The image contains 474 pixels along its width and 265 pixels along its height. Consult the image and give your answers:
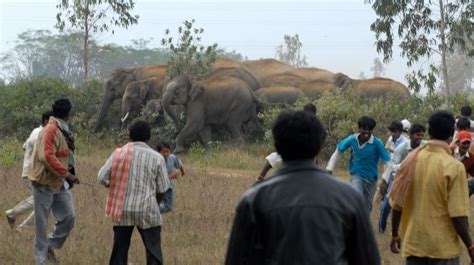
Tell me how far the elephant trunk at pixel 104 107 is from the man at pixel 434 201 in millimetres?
22151

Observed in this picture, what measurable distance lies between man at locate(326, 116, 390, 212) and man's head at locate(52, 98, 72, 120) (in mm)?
3143

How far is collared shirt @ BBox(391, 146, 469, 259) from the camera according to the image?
600 centimetres

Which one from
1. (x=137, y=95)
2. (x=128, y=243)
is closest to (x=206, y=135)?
(x=137, y=95)

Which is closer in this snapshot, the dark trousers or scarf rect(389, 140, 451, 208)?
scarf rect(389, 140, 451, 208)

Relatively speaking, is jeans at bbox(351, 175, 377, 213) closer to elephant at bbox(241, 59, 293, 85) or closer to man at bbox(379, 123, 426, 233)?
man at bbox(379, 123, 426, 233)

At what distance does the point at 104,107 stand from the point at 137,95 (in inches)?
53.9

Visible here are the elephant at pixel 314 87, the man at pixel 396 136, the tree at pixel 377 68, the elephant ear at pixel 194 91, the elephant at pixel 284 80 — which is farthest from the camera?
the tree at pixel 377 68

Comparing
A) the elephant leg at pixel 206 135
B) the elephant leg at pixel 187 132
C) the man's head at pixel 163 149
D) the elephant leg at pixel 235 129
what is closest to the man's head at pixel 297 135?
the man's head at pixel 163 149

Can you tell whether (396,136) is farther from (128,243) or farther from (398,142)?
(128,243)

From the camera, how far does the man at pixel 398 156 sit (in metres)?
10.2

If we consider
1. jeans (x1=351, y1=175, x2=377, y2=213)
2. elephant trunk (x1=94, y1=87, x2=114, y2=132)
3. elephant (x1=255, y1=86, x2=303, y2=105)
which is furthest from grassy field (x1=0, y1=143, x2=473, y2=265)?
elephant (x1=255, y1=86, x2=303, y2=105)

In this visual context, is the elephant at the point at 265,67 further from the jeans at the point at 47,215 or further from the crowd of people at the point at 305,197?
the jeans at the point at 47,215

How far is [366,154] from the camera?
11.0 meters

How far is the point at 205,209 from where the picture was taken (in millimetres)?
13305
